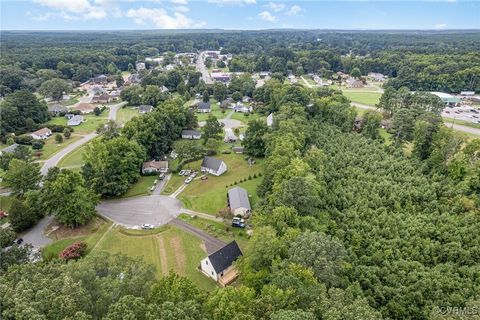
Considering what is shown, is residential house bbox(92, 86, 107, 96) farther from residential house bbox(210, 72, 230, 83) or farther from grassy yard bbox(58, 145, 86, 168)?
grassy yard bbox(58, 145, 86, 168)

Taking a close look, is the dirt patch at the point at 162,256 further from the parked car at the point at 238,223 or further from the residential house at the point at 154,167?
the residential house at the point at 154,167

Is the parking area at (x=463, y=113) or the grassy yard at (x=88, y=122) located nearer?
the parking area at (x=463, y=113)

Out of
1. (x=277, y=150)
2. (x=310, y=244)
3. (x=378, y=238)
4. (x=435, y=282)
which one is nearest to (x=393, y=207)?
(x=378, y=238)

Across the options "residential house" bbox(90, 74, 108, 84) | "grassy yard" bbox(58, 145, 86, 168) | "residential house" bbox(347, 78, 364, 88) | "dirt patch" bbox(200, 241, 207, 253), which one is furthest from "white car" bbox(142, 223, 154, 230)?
"residential house" bbox(90, 74, 108, 84)

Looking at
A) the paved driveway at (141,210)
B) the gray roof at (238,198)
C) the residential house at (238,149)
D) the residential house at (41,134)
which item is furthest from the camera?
the residential house at (41,134)

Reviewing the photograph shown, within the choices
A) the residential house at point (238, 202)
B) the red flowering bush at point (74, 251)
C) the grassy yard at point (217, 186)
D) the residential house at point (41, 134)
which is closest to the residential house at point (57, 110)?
the residential house at point (41, 134)

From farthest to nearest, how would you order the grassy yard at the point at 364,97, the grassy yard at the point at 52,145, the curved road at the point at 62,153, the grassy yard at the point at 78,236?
the grassy yard at the point at 364,97, the grassy yard at the point at 52,145, the curved road at the point at 62,153, the grassy yard at the point at 78,236

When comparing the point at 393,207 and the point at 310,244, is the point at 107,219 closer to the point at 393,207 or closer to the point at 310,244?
the point at 310,244
